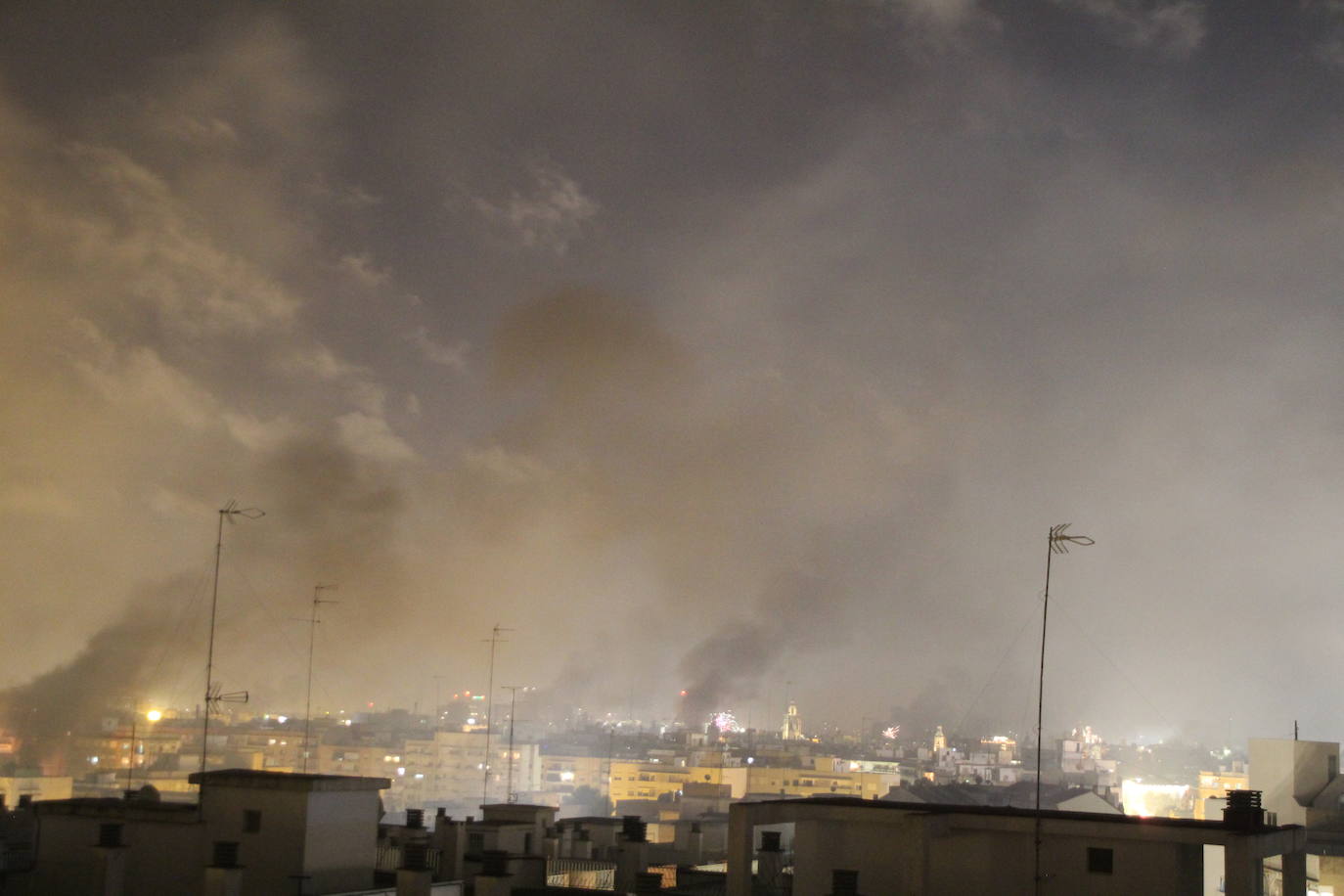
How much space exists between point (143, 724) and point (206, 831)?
30.8 meters

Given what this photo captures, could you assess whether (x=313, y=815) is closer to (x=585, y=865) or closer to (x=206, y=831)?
(x=206, y=831)

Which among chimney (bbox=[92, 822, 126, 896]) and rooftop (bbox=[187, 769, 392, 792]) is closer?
chimney (bbox=[92, 822, 126, 896])

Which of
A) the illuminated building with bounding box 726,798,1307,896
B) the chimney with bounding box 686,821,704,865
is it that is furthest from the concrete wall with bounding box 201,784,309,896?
the chimney with bounding box 686,821,704,865

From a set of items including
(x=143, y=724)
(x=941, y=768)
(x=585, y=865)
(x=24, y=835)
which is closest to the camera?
(x=585, y=865)

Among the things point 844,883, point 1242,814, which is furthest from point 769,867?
point 1242,814

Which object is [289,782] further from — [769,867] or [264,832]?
[769,867]

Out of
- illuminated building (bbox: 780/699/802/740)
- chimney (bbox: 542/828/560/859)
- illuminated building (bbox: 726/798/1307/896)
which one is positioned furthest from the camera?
illuminated building (bbox: 780/699/802/740)

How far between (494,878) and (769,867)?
441 cm

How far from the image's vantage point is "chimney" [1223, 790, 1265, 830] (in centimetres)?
1289

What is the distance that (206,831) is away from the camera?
14.2 m

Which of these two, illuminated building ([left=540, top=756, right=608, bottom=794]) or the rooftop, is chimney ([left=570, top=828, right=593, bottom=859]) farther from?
illuminated building ([left=540, top=756, right=608, bottom=794])

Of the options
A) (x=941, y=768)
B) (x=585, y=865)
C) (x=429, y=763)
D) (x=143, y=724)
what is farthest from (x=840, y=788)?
(x=585, y=865)

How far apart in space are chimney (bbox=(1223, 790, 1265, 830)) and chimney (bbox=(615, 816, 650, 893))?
827cm

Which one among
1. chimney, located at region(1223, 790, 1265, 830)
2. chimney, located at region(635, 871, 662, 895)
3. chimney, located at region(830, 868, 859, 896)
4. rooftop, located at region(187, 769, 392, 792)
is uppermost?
chimney, located at region(1223, 790, 1265, 830)
